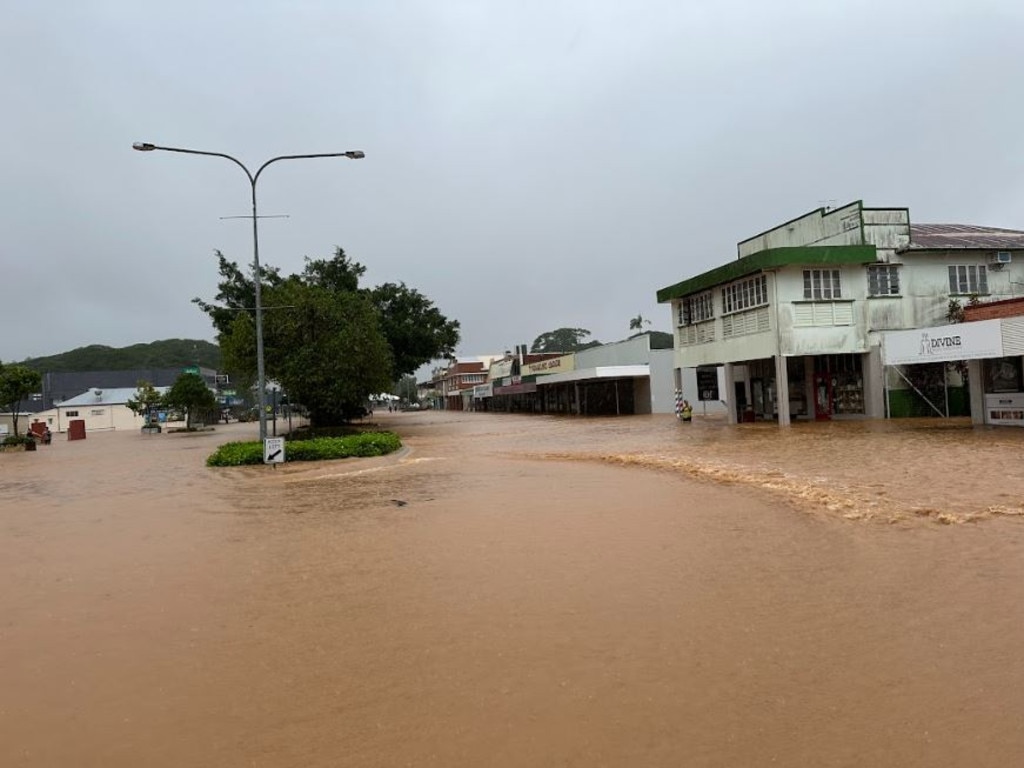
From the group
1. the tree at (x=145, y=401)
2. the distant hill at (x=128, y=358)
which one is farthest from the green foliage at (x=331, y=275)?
the distant hill at (x=128, y=358)

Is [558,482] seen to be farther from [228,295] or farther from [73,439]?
[73,439]

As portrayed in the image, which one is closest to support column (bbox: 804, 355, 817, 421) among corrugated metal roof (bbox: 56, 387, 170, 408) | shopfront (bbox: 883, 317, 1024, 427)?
shopfront (bbox: 883, 317, 1024, 427)

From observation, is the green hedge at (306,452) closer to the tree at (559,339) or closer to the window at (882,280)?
the window at (882,280)

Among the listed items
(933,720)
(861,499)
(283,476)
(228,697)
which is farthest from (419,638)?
(283,476)

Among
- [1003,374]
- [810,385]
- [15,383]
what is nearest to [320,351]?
[810,385]

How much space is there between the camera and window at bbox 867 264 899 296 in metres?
28.9

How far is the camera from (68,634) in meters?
6.19

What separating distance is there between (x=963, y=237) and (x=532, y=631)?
3188cm

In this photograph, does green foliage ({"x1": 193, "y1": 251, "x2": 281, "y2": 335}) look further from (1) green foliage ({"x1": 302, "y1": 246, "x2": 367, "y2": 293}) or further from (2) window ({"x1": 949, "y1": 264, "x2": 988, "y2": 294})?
(2) window ({"x1": 949, "y1": 264, "x2": 988, "y2": 294})

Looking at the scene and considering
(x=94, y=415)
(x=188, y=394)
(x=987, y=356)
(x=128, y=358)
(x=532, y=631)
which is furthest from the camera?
(x=128, y=358)

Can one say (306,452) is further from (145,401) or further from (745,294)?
(145,401)

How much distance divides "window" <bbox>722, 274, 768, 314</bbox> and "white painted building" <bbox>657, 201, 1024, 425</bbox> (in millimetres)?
40

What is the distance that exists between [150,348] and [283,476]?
5661 inches

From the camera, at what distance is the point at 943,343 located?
949 inches
